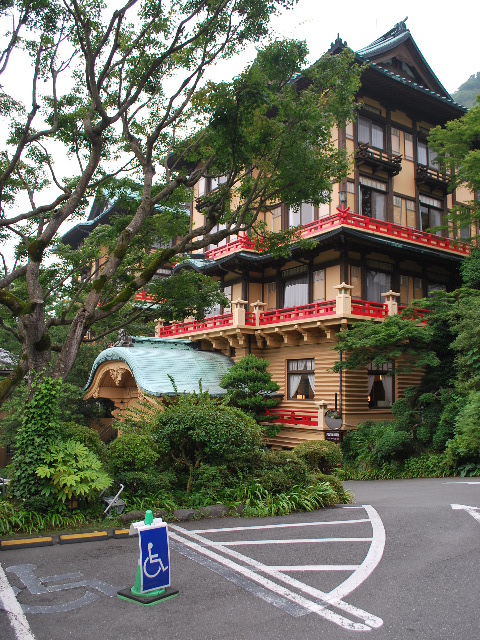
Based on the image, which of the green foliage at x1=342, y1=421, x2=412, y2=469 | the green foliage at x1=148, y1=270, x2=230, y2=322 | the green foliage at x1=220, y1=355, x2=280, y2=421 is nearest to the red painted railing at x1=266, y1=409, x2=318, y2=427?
the green foliage at x1=220, y1=355, x2=280, y2=421

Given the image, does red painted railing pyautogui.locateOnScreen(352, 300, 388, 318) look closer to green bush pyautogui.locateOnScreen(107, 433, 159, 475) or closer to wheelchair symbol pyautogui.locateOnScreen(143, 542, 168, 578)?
green bush pyautogui.locateOnScreen(107, 433, 159, 475)

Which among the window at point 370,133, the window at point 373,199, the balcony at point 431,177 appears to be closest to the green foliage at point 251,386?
the window at point 373,199

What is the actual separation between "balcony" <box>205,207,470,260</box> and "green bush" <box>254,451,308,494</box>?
35.3 feet

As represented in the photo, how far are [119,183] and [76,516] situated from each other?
9657mm

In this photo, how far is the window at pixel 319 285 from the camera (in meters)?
24.9

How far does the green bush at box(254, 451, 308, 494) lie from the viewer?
11289mm

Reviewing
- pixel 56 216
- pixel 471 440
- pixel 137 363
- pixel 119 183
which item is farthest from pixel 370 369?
pixel 56 216

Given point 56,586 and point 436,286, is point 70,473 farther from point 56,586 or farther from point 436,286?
point 436,286

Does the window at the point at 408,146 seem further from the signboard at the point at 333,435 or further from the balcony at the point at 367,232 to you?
the signboard at the point at 333,435

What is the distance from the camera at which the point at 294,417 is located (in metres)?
22.4

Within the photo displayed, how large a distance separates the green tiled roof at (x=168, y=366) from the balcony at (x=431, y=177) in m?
14.1

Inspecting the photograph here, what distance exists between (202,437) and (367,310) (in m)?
13.3

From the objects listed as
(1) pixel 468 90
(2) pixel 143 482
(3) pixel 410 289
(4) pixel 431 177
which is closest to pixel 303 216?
(3) pixel 410 289

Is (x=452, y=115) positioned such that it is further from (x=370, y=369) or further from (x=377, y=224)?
(x=370, y=369)
